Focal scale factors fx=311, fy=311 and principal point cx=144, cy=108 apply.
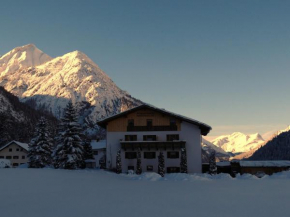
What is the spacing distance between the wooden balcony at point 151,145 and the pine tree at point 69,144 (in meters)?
6.93

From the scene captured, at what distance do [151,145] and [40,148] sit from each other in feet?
72.7

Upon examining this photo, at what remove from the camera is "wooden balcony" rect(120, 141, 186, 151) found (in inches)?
1759

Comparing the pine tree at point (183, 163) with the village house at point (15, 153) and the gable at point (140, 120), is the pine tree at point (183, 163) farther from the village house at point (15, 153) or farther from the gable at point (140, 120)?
the village house at point (15, 153)

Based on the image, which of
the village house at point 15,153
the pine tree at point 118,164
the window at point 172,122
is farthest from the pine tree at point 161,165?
the village house at point 15,153

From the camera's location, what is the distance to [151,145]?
44875mm

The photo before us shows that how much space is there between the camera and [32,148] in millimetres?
Answer: 56906

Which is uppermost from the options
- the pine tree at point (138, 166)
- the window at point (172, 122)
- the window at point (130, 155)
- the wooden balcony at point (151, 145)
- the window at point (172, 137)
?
the window at point (172, 122)

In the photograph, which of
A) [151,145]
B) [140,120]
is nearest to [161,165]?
[151,145]

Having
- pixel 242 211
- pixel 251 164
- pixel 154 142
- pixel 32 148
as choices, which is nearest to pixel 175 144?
pixel 154 142

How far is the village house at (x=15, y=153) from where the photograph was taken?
283 ft

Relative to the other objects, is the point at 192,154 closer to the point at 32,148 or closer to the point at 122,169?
the point at 122,169

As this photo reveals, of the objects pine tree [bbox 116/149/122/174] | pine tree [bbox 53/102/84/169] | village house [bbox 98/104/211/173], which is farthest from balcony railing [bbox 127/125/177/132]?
pine tree [bbox 53/102/84/169]

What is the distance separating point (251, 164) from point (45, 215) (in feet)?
134

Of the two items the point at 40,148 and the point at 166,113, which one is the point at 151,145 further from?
the point at 40,148
